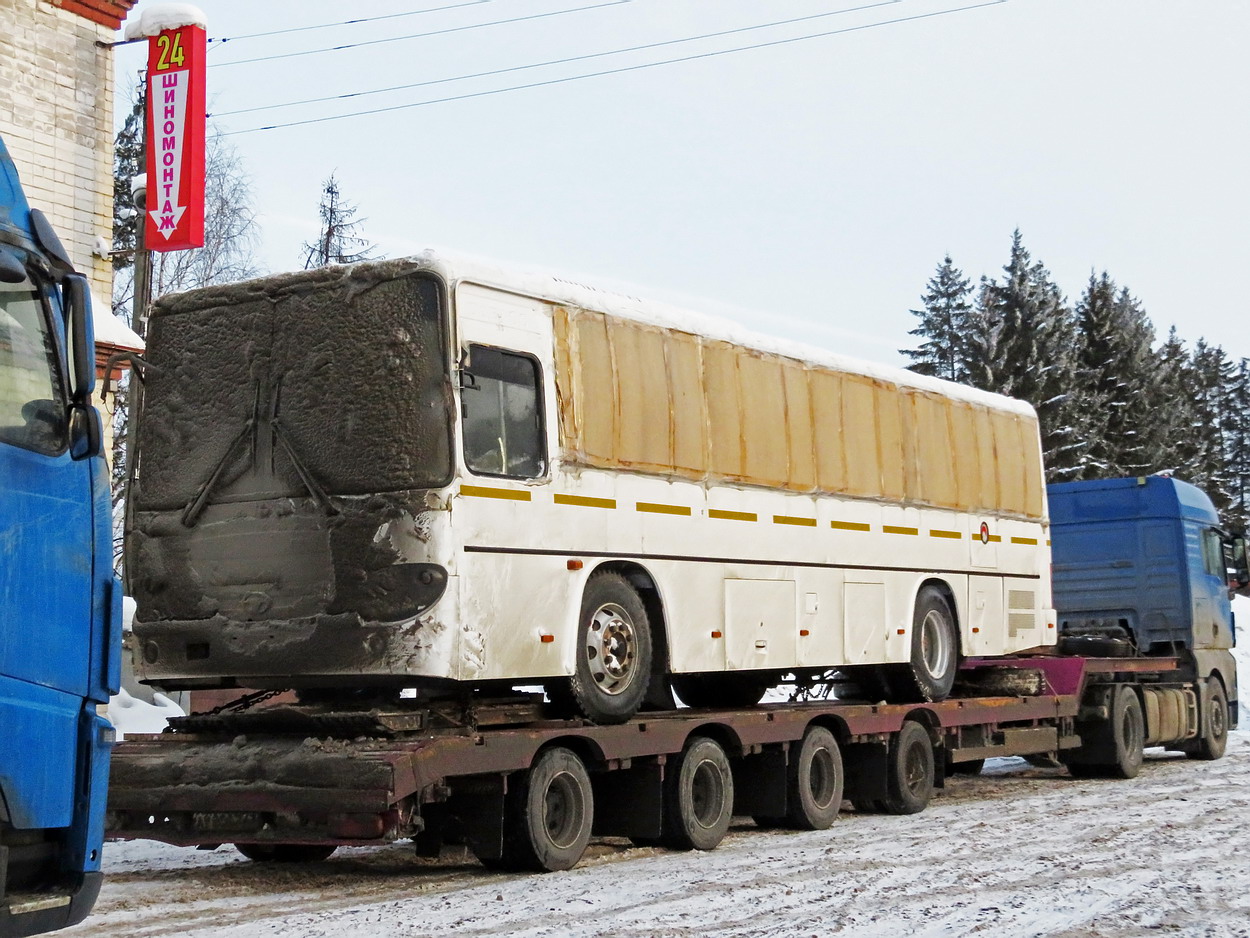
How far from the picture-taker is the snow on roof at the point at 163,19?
21469 millimetres

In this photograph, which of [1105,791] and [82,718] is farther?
[1105,791]

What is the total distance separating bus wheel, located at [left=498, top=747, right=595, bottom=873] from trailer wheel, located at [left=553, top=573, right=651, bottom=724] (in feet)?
1.29

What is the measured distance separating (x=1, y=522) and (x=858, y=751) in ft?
32.2

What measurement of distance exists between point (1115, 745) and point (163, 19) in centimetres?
1438

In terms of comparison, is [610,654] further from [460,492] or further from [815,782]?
[815,782]

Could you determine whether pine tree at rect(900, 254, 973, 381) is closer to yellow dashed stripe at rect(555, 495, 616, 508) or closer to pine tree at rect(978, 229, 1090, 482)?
pine tree at rect(978, 229, 1090, 482)

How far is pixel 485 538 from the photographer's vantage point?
1004cm

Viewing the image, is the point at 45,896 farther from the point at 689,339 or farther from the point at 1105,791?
the point at 1105,791

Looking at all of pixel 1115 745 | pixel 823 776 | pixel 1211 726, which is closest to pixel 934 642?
pixel 823 776

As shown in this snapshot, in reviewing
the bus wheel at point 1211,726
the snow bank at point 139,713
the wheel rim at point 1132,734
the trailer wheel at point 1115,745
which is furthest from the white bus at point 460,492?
the bus wheel at point 1211,726

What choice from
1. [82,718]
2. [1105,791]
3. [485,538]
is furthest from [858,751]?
[82,718]

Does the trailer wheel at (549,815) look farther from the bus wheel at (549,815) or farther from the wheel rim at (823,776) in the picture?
the wheel rim at (823,776)

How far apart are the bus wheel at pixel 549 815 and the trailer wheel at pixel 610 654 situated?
0.39m

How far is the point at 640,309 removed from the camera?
39.1 feet
